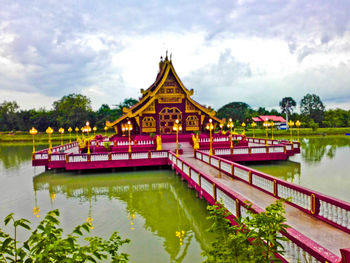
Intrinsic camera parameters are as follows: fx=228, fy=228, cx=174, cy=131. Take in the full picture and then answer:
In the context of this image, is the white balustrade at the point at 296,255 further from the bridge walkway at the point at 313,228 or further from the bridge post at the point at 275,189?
the bridge post at the point at 275,189

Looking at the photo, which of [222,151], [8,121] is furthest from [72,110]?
[222,151]

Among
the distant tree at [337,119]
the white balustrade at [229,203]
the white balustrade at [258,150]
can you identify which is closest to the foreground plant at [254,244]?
the white balustrade at [229,203]

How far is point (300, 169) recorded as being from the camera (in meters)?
17.1

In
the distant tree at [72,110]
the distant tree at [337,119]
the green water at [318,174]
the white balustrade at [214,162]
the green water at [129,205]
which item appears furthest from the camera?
the distant tree at [337,119]

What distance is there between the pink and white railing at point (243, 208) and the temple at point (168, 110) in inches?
486

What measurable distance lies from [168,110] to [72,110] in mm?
51916

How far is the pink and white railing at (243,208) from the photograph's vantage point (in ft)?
12.4

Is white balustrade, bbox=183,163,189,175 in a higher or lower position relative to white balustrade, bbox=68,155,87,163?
lower

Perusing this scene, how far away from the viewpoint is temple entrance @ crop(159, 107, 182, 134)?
1043 inches

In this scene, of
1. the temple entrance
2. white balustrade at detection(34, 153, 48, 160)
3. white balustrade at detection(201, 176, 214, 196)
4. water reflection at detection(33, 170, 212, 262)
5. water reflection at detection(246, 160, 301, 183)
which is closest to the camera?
water reflection at detection(33, 170, 212, 262)

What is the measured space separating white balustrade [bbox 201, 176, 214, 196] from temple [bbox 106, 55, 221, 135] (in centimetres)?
1685

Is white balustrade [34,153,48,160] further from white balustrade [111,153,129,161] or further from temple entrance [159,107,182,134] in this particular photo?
temple entrance [159,107,182,134]

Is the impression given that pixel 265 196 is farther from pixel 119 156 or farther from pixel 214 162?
pixel 119 156

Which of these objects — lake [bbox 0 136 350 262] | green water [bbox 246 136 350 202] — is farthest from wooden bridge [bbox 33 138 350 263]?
green water [bbox 246 136 350 202]
